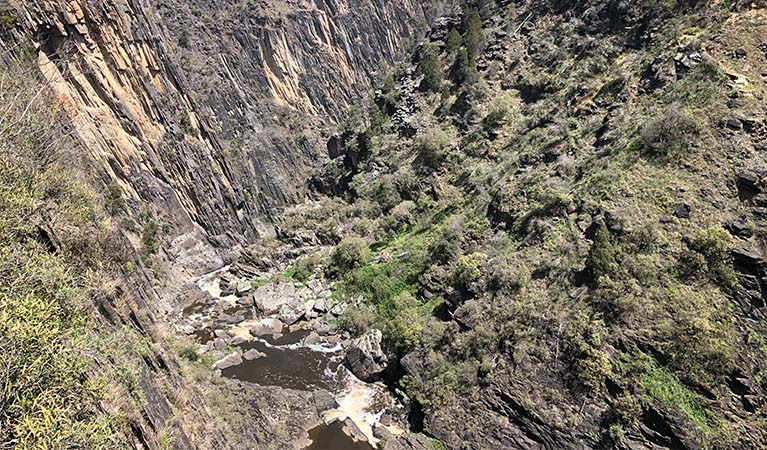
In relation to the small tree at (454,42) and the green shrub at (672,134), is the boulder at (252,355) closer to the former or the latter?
the green shrub at (672,134)

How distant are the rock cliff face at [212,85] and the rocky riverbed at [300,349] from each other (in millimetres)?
10399

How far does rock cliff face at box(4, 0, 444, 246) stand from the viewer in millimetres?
33594

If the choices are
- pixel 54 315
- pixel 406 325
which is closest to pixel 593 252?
pixel 406 325

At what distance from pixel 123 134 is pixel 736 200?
147ft

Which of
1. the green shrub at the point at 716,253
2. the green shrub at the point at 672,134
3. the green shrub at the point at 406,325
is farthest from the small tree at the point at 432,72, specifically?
the green shrub at the point at 716,253

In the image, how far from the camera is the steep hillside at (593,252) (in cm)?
Answer: 1705

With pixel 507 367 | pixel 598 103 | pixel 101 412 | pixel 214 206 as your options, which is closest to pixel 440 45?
pixel 598 103

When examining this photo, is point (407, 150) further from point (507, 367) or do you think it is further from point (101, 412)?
point (101, 412)

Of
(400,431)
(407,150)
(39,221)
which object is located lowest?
(400,431)

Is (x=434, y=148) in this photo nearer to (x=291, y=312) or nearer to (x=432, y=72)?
(x=432, y=72)

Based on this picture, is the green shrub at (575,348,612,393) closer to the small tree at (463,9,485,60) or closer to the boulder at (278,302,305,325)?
the boulder at (278,302,305,325)

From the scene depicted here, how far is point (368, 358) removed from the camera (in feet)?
80.9

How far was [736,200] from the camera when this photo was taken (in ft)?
67.1

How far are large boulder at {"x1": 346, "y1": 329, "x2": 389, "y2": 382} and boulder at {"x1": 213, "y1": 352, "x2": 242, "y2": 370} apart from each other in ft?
24.1
